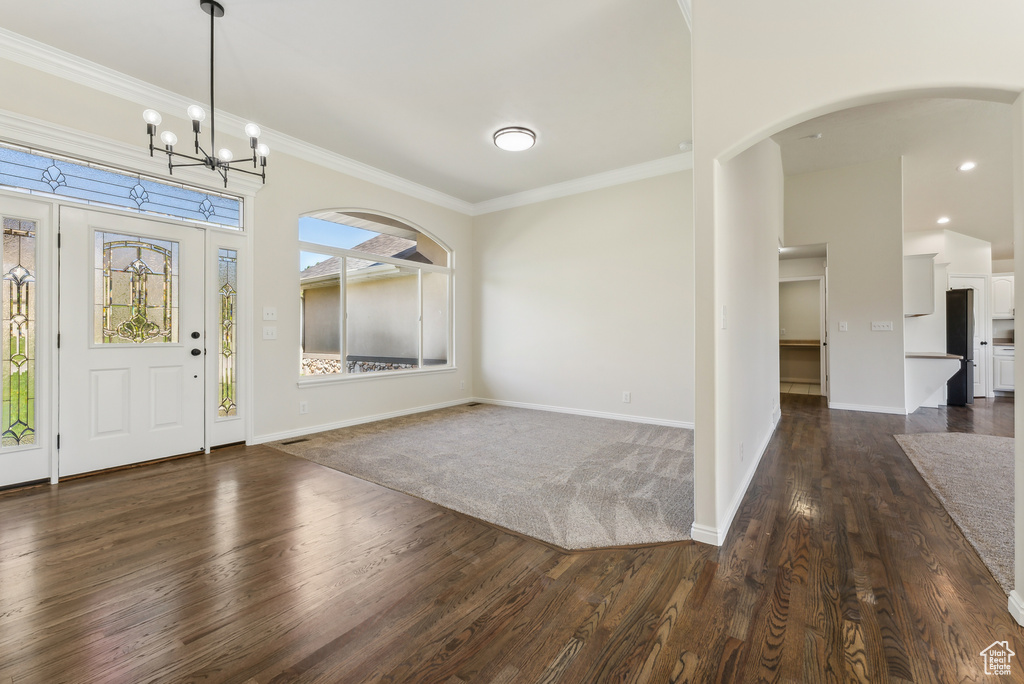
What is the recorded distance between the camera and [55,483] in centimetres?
300

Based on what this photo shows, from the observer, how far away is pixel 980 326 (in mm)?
7348

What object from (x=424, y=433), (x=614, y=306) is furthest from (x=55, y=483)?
(x=614, y=306)

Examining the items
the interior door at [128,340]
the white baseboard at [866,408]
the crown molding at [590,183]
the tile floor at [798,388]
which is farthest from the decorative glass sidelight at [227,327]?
the tile floor at [798,388]

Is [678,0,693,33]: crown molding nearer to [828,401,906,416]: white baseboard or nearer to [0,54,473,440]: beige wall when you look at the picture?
[0,54,473,440]: beige wall

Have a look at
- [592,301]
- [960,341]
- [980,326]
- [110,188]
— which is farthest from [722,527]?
[980,326]

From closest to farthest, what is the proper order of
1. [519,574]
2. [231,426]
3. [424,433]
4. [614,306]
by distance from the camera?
[519,574]
[231,426]
[424,433]
[614,306]

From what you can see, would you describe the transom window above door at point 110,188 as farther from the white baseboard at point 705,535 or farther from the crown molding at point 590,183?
the white baseboard at point 705,535

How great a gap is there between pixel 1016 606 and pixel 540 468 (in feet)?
7.95

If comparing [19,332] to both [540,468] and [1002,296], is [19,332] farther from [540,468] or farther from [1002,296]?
[1002,296]

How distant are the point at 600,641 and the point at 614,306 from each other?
162 inches

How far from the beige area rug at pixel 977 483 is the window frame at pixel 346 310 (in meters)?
5.08

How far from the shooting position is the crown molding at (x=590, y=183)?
4.72 metres

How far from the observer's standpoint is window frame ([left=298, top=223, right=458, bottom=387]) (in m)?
4.61

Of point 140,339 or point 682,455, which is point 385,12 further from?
point 682,455
